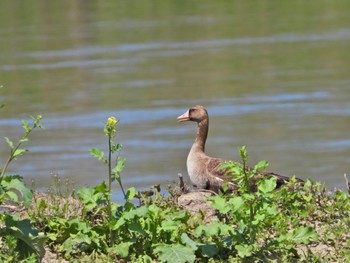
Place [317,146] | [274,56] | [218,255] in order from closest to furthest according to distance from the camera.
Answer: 1. [218,255]
2. [317,146]
3. [274,56]

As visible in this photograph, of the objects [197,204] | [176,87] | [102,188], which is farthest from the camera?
[176,87]

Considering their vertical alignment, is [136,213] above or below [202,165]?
above

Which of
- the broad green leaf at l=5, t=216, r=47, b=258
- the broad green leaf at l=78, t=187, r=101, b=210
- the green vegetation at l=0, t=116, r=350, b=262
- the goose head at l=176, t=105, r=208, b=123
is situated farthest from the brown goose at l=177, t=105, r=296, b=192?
the broad green leaf at l=5, t=216, r=47, b=258

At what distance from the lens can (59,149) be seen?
13.4m

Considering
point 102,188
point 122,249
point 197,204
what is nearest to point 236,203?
point 122,249

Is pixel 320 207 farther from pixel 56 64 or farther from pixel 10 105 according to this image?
pixel 56 64

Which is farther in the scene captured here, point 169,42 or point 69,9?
point 69,9

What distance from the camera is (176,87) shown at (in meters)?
18.1

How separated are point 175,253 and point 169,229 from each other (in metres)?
0.27

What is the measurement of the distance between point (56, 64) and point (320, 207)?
15.0 m

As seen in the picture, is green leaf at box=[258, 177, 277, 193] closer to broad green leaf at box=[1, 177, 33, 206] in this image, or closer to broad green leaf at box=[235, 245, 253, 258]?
broad green leaf at box=[235, 245, 253, 258]

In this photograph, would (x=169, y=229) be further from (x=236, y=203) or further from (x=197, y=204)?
(x=197, y=204)

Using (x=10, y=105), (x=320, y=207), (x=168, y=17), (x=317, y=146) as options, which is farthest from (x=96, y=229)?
(x=168, y=17)

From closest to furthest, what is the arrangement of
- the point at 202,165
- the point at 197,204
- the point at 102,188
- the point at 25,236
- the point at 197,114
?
1. the point at 25,236
2. the point at 102,188
3. the point at 197,204
4. the point at 202,165
5. the point at 197,114
